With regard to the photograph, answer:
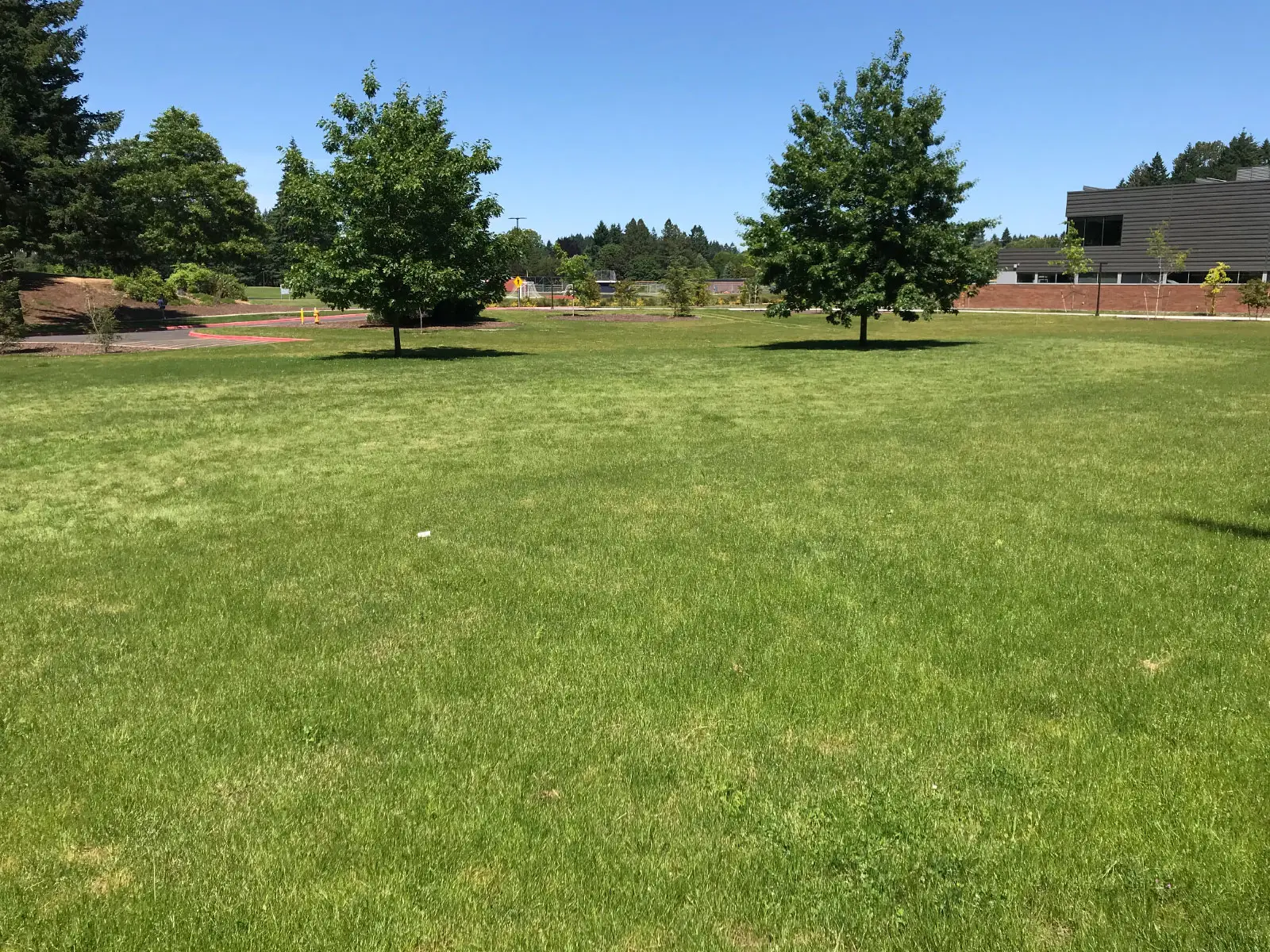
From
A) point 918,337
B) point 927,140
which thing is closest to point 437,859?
point 927,140

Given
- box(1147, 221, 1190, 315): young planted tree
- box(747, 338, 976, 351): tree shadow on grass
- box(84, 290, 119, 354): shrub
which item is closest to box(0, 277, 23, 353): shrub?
box(84, 290, 119, 354): shrub

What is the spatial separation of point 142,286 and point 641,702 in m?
57.6

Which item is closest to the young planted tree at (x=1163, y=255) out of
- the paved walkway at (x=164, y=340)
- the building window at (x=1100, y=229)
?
the building window at (x=1100, y=229)

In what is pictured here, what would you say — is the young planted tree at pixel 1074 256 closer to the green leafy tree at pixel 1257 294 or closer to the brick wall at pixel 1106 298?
the brick wall at pixel 1106 298

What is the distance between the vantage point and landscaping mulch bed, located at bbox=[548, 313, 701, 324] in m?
57.5

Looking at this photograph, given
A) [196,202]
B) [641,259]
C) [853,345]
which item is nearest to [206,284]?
[196,202]

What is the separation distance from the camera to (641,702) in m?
4.83

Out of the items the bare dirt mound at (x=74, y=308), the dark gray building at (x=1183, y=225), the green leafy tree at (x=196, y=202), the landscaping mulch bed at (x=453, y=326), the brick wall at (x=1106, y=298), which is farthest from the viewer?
the green leafy tree at (x=196, y=202)

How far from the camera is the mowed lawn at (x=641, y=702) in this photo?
3.23m

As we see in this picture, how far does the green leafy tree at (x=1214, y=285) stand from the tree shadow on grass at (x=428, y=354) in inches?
2037

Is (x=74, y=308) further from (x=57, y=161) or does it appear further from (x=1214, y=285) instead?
(x=1214, y=285)

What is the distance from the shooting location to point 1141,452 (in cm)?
1167

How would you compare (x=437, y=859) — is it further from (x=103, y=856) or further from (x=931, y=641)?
(x=931, y=641)

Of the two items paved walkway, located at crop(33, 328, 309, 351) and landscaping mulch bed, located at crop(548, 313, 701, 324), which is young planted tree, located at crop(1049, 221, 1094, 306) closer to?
landscaping mulch bed, located at crop(548, 313, 701, 324)
